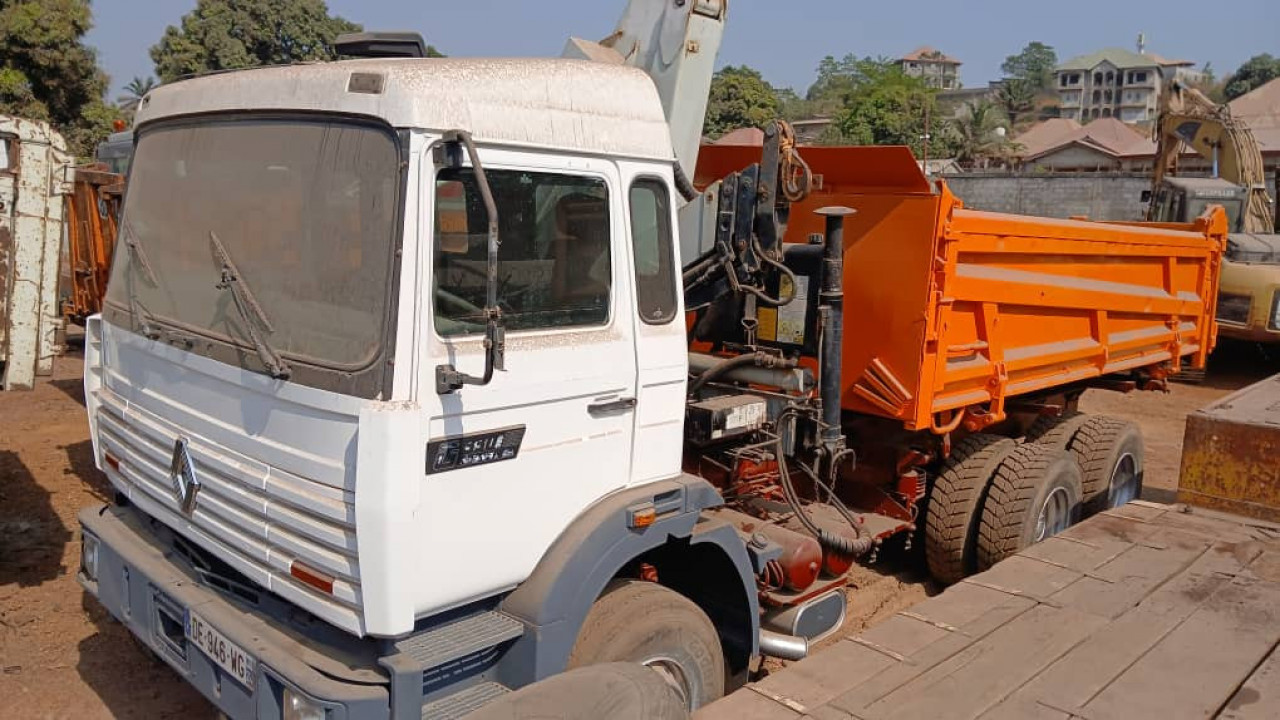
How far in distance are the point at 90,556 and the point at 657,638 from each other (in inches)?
83.8

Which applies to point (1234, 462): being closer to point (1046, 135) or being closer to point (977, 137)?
point (977, 137)

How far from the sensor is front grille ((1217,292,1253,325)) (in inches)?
524

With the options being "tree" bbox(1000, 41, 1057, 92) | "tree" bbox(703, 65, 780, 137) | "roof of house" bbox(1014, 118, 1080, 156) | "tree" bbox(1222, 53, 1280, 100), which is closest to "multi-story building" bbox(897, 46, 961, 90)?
"tree" bbox(1000, 41, 1057, 92)

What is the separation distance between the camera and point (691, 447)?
14.1 feet

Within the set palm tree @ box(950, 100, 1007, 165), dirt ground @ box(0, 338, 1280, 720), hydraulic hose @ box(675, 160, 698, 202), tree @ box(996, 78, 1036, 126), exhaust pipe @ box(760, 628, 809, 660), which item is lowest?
dirt ground @ box(0, 338, 1280, 720)

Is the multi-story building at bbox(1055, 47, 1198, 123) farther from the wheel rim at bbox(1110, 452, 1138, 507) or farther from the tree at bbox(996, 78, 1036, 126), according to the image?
the wheel rim at bbox(1110, 452, 1138, 507)

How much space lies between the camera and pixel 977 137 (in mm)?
50531

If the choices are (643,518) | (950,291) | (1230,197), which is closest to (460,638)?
(643,518)

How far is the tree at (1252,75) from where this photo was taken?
85.2 metres

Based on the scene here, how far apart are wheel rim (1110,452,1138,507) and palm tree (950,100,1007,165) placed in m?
45.5

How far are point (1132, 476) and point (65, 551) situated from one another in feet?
22.4

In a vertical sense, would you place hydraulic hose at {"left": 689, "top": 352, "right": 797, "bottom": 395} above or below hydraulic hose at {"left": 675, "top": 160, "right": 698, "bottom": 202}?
below

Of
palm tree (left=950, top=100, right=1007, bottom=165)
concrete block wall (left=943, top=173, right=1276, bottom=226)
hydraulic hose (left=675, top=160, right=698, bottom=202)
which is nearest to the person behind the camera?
hydraulic hose (left=675, top=160, right=698, bottom=202)

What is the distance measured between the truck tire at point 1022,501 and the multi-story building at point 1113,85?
112 m
